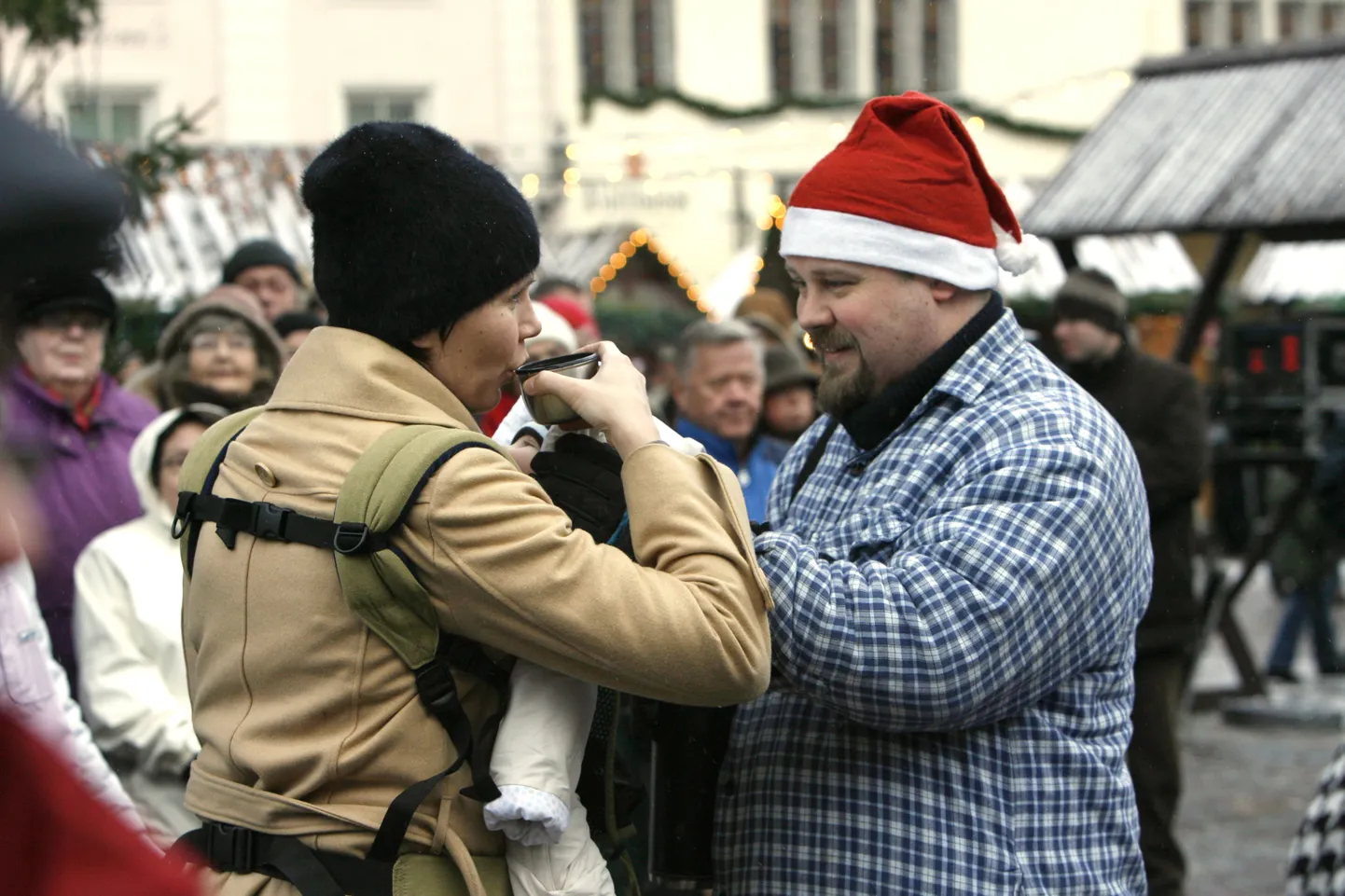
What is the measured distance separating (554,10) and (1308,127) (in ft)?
54.9

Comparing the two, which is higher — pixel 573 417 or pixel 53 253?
pixel 53 253

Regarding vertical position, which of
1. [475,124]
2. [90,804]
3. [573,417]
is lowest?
[475,124]

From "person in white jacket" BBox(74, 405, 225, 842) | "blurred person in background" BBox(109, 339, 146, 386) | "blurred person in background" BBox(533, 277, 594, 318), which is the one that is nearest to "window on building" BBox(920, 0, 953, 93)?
"blurred person in background" BBox(533, 277, 594, 318)

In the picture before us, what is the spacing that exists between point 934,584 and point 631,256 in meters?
20.3

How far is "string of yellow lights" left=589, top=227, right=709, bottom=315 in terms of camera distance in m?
21.0

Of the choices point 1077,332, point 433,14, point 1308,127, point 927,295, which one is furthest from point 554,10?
point 927,295

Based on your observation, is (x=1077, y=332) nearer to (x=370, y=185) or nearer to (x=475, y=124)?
(x=370, y=185)

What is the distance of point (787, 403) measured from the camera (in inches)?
260

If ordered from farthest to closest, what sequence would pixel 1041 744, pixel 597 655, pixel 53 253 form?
pixel 1041 744
pixel 597 655
pixel 53 253

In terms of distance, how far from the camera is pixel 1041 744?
8.07ft

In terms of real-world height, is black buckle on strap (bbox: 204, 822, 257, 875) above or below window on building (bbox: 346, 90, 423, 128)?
above

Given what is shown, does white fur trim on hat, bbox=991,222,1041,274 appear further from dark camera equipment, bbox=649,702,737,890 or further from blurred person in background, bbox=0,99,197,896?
blurred person in background, bbox=0,99,197,896

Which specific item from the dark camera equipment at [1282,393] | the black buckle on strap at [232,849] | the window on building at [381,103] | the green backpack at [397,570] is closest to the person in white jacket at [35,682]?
the black buckle on strap at [232,849]

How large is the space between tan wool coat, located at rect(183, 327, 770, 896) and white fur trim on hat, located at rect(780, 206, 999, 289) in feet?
2.24
